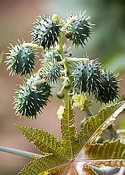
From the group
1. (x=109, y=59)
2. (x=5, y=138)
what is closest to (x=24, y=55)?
(x=109, y=59)

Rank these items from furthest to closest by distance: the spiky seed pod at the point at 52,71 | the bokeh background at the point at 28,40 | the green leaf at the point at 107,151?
the bokeh background at the point at 28,40 < the spiky seed pod at the point at 52,71 < the green leaf at the point at 107,151

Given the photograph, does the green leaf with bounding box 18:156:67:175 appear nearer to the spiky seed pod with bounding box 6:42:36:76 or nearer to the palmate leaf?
the palmate leaf

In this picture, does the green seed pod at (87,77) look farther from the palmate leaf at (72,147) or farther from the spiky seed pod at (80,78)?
the palmate leaf at (72,147)

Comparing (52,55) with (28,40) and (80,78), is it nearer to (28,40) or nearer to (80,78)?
(80,78)

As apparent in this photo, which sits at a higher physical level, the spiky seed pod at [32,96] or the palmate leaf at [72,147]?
the spiky seed pod at [32,96]

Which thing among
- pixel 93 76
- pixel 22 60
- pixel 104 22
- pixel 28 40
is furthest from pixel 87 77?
pixel 28 40

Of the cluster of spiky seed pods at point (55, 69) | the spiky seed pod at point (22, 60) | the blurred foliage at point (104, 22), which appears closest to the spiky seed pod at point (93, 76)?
the cluster of spiky seed pods at point (55, 69)

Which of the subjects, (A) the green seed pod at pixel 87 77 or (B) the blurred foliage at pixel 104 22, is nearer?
(A) the green seed pod at pixel 87 77
